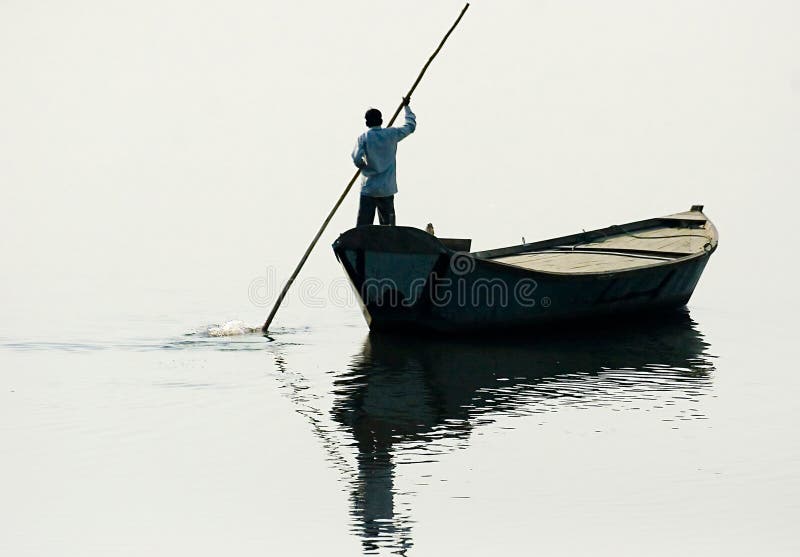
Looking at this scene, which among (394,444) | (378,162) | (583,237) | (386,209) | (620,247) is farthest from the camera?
(583,237)

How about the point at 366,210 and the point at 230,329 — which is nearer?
the point at 366,210

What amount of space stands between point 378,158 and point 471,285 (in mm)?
1810

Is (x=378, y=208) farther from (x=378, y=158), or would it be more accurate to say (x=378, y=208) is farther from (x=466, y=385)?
(x=466, y=385)

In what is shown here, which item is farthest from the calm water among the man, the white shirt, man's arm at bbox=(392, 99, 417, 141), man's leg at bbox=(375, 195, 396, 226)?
man's arm at bbox=(392, 99, 417, 141)

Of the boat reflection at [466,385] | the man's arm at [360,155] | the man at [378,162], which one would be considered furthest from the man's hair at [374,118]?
the boat reflection at [466,385]

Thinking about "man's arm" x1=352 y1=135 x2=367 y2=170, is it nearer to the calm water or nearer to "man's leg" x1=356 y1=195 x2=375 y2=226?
"man's leg" x1=356 y1=195 x2=375 y2=226

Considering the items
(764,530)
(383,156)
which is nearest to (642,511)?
(764,530)

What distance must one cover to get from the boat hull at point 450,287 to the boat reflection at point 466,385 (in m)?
0.26

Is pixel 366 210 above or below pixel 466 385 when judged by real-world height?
above

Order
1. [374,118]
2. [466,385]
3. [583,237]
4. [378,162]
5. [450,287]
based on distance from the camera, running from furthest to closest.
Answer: [583,237] → [374,118] → [378,162] → [450,287] → [466,385]

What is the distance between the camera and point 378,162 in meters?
15.3

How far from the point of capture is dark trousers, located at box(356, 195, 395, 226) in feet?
50.8

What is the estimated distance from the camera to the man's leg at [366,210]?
1549 centimetres

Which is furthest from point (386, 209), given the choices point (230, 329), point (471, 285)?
point (230, 329)
